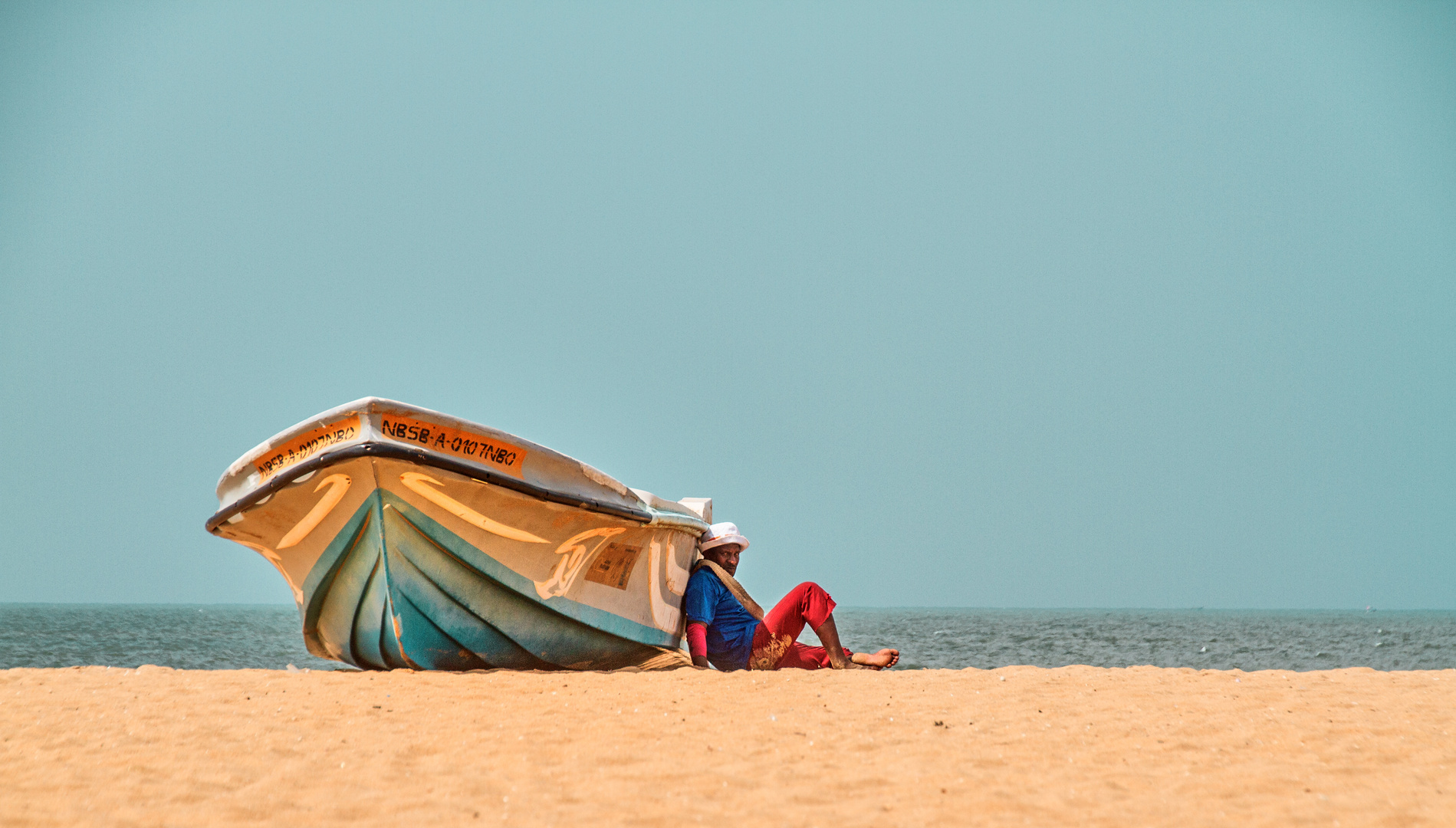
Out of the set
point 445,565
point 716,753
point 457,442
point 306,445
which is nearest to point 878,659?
point 445,565

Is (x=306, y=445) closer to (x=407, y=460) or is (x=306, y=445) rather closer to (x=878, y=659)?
Result: (x=407, y=460)

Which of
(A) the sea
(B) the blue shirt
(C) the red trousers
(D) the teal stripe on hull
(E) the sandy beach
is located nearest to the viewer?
(E) the sandy beach

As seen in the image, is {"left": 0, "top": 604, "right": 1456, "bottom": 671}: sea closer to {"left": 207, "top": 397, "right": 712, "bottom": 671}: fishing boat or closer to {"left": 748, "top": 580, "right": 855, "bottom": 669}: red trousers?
{"left": 748, "top": 580, "right": 855, "bottom": 669}: red trousers

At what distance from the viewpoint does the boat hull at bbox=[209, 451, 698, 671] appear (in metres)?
5.62

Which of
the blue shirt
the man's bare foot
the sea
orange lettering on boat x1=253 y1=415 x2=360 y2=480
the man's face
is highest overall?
orange lettering on boat x1=253 y1=415 x2=360 y2=480

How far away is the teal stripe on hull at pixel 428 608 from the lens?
5.77 meters

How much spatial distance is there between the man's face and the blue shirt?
45 cm

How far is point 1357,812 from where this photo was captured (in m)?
2.85

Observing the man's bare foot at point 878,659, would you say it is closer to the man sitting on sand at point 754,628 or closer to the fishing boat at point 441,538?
the man sitting on sand at point 754,628

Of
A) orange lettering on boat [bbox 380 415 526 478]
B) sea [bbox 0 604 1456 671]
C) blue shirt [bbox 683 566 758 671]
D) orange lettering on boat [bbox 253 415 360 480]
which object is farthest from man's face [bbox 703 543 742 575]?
sea [bbox 0 604 1456 671]

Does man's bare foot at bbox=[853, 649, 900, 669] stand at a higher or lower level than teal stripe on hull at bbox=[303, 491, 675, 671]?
lower

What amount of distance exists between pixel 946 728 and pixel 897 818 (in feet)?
4.71

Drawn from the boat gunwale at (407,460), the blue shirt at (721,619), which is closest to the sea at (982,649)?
the blue shirt at (721,619)

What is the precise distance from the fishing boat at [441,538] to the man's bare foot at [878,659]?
1.72 m
